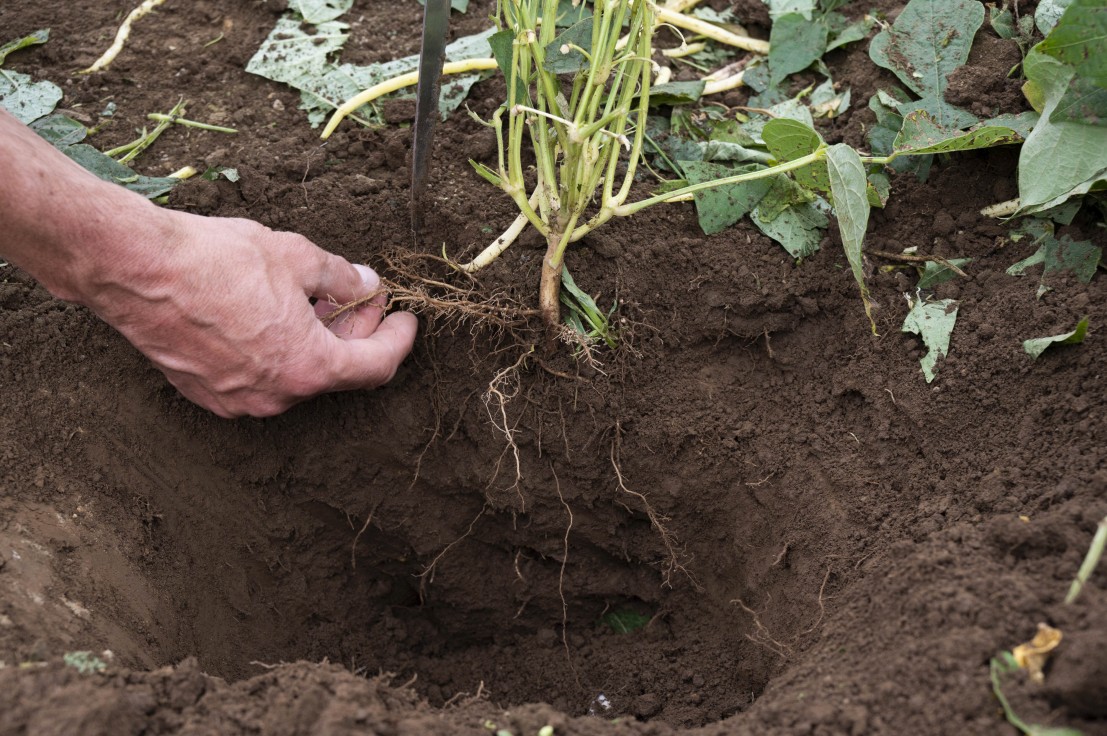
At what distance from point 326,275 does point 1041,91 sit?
128 centimetres

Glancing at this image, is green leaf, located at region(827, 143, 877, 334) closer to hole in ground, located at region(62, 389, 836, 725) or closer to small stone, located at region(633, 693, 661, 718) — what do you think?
hole in ground, located at region(62, 389, 836, 725)

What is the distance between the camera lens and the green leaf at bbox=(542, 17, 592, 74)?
1.45 meters

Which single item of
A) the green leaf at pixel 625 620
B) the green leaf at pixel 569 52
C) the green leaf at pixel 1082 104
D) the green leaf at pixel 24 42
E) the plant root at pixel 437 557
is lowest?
the green leaf at pixel 625 620

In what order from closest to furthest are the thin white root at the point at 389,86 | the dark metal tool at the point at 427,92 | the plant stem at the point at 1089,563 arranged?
the plant stem at the point at 1089,563
the dark metal tool at the point at 427,92
the thin white root at the point at 389,86

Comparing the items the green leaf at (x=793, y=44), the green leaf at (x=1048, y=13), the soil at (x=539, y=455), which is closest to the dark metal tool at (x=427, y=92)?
the soil at (x=539, y=455)

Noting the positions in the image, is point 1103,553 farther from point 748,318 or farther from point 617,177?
point 617,177

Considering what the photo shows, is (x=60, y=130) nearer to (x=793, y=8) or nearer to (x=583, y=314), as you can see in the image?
(x=583, y=314)

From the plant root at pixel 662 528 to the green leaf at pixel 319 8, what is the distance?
1.17 m

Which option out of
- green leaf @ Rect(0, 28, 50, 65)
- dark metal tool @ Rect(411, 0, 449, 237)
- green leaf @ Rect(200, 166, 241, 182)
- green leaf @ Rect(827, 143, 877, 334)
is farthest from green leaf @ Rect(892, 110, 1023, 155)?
green leaf @ Rect(0, 28, 50, 65)

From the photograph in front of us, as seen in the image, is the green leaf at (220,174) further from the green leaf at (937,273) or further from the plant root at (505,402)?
the green leaf at (937,273)

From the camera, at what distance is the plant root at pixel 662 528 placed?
1.67m

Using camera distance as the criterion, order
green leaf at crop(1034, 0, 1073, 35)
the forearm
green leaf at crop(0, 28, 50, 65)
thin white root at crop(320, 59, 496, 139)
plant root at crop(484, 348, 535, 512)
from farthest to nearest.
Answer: green leaf at crop(0, 28, 50, 65), thin white root at crop(320, 59, 496, 139), green leaf at crop(1034, 0, 1073, 35), plant root at crop(484, 348, 535, 512), the forearm

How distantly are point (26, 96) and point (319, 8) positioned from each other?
0.64m

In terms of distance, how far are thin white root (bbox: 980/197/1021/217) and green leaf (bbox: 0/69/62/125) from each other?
1.85m
